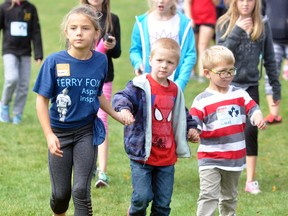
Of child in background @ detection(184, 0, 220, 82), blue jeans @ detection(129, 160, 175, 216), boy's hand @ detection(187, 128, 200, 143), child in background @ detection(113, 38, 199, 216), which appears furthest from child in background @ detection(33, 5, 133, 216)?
child in background @ detection(184, 0, 220, 82)

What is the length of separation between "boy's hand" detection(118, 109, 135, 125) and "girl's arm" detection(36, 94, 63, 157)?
53 cm

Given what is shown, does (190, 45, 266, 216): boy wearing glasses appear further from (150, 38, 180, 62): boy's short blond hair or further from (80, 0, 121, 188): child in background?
(80, 0, 121, 188): child in background

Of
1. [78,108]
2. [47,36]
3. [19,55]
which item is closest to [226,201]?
[78,108]

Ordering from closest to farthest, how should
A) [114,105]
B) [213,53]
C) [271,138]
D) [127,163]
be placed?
[114,105] < [213,53] < [127,163] < [271,138]

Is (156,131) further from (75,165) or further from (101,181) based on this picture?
(101,181)

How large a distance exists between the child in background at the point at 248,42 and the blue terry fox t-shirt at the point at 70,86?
2.18 meters

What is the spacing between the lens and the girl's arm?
20.7 ft

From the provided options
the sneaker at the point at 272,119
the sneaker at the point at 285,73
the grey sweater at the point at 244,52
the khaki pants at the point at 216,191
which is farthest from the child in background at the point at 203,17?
the khaki pants at the point at 216,191

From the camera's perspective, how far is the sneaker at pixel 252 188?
877 cm

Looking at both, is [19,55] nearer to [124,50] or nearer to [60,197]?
[60,197]

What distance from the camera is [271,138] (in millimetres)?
11609

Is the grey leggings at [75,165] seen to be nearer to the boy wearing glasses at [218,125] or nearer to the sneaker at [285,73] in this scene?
the boy wearing glasses at [218,125]

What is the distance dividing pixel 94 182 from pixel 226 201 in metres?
2.13

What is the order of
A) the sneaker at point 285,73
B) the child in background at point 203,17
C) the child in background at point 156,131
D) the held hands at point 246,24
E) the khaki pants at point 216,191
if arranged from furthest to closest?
the child in background at point 203,17
the sneaker at point 285,73
the held hands at point 246,24
the khaki pants at point 216,191
the child in background at point 156,131
